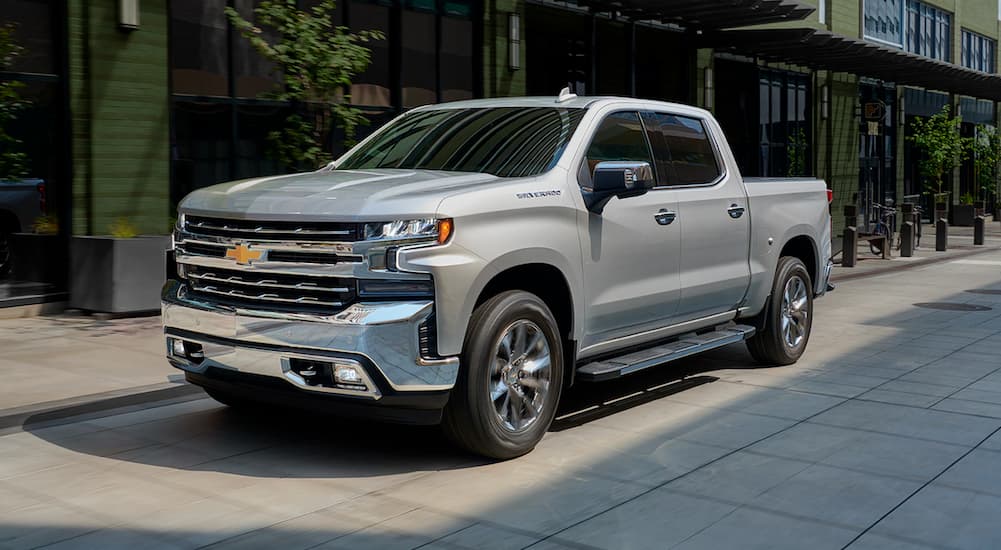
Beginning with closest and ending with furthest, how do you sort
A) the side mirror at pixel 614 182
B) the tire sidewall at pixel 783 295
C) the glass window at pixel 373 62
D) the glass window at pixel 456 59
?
the side mirror at pixel 614 182, the tire sidewall at pixel 783 295, the glass window at pixel 373 62, the glass window at pixel 456 59

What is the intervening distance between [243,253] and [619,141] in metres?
2.66

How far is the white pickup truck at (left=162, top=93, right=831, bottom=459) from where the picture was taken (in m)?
5.59

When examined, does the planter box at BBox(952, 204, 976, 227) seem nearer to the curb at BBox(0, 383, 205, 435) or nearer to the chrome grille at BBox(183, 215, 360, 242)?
the curb at BBox(0, 383, 205, 435)

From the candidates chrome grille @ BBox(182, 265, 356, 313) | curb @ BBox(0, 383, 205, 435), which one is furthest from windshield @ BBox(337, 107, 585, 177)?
curb @ BBox(0, 383, 205, 435)

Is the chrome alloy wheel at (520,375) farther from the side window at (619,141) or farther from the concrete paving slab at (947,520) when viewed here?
the concrete paving slab at (947,520)

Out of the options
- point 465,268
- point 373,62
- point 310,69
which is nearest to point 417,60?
point 373,62

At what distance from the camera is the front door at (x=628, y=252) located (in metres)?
6.75

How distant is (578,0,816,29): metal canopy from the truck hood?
1357cm

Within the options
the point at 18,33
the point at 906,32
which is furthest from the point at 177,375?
the point at 906,32

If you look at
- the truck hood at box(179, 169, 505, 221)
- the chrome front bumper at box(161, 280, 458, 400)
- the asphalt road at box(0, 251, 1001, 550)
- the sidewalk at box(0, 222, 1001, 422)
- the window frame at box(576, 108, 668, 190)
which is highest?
the window frame at box(576, 108, 668, 190)

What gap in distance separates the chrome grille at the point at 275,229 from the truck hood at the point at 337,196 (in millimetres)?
41

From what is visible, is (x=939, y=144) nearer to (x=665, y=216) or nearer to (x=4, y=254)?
(x=4, y=254)

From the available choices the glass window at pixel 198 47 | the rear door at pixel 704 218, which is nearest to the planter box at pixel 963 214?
the glass window at pixel 198 47

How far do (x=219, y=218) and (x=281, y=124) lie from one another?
8.79m
